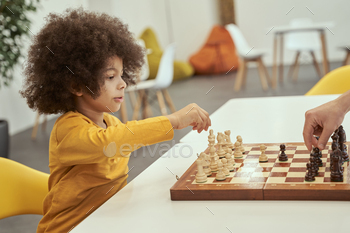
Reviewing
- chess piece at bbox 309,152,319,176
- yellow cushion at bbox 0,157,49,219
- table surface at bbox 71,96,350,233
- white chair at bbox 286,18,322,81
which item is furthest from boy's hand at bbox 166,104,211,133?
white chair at bbox 286,18,322,81

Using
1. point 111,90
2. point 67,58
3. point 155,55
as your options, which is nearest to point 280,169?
point 111,90

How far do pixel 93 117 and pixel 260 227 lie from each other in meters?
0.73

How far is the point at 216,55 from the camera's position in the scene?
316 inches

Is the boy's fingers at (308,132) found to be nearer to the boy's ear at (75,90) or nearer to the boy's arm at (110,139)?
the boy's arm at (110,139)

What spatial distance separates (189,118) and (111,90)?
0.84ft

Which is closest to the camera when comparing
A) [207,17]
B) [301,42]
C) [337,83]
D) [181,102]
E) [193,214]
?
[193,214]

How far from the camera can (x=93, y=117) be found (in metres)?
1.28

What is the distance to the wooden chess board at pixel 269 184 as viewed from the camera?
0.82m

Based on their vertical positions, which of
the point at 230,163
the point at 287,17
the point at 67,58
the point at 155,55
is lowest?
the point at 155,55

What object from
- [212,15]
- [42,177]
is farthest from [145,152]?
[212,15]

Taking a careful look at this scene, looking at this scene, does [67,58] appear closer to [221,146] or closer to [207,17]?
[221,146]

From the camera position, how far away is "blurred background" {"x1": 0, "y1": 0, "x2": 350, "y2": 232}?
426cm

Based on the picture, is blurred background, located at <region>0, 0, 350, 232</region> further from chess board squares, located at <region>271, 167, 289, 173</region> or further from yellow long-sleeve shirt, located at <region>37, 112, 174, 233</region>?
chess board squares, located at <region>271, 167, 289, 173</region>

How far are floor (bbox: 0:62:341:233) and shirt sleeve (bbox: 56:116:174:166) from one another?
0.46 metres
